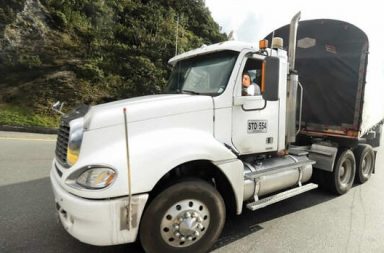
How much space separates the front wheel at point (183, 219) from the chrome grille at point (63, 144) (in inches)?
40.0

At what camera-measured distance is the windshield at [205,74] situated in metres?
3.65

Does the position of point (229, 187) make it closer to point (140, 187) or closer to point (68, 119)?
point (140, 187)

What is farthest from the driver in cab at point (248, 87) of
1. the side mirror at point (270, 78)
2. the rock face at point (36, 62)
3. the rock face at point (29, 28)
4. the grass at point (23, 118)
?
the rock face at point (29, 28)

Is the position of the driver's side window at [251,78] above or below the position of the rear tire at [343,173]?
above

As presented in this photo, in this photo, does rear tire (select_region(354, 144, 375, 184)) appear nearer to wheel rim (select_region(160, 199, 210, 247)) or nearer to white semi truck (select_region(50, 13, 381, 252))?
white semi truck (select_region(50, 13, 381, 252))

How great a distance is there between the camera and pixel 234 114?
144 inches

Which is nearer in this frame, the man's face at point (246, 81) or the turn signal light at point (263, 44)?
the man's face at point (246, 81)

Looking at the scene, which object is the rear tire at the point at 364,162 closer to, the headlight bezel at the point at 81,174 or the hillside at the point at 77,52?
the headlight bezel at the point at 81,174

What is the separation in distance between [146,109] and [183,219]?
1.18 meters

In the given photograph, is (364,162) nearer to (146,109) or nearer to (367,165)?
(367,165)

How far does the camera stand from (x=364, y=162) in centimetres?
630

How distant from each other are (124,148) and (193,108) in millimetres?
923

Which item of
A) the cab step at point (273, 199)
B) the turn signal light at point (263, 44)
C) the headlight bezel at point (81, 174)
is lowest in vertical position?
the cab step at point (273, 199)

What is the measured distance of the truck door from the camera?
368cm
